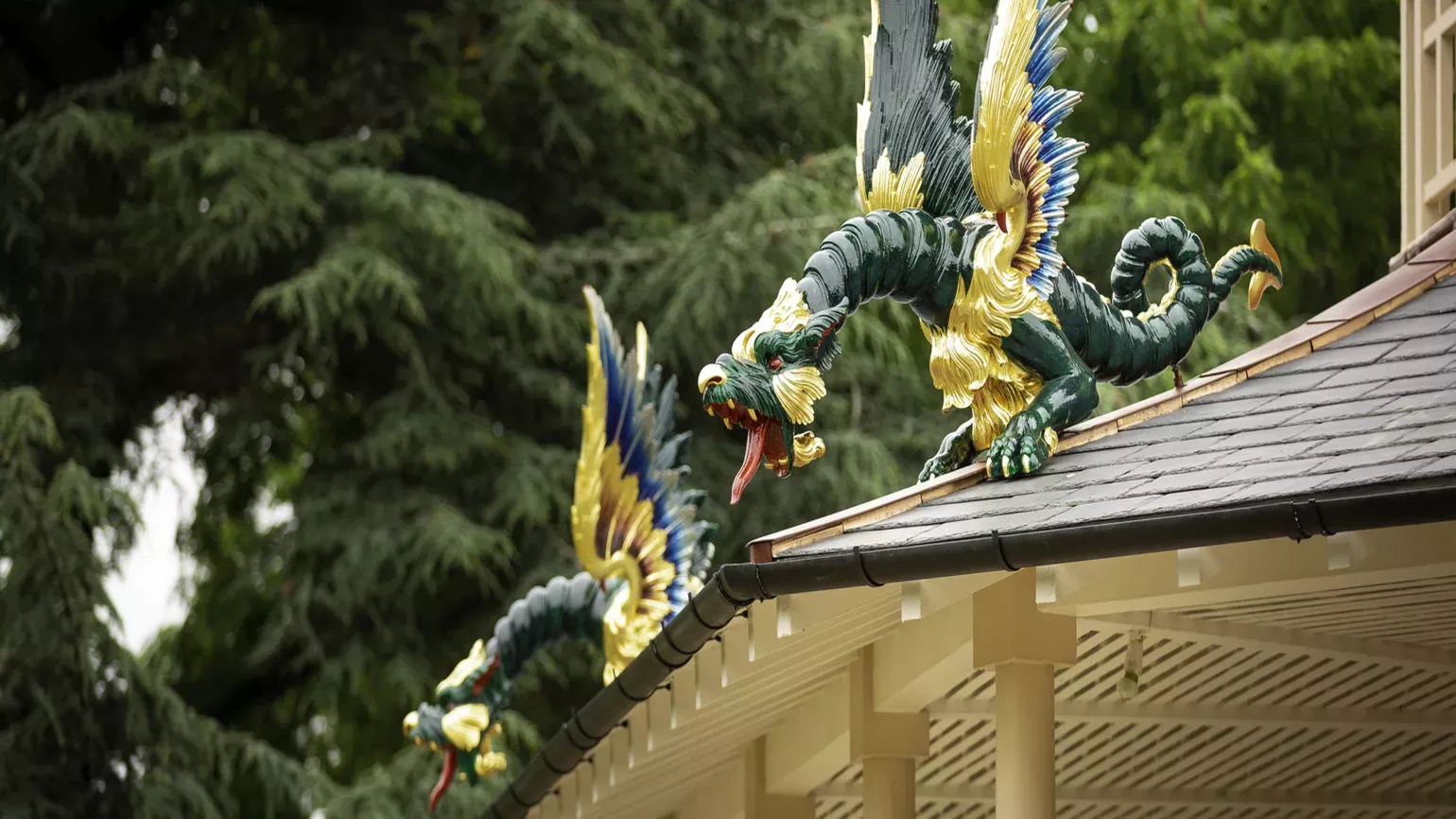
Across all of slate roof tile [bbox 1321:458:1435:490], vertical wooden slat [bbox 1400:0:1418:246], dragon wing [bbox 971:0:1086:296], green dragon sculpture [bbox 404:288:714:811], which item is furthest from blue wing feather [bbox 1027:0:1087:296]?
green dragon sculpture [bbox 404:288:714:811]

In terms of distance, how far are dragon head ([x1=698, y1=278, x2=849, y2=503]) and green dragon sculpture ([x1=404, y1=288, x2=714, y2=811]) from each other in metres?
3.01

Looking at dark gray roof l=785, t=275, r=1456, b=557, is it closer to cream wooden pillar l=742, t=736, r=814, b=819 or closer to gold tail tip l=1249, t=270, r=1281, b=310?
gold tail tip l=1249, t=270, r=1281, b=310

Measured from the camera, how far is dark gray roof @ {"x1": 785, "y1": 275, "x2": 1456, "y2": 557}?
462 cm

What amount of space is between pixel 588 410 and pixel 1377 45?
10108mm

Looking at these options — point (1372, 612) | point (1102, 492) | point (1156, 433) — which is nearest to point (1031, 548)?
point (1102, 492)

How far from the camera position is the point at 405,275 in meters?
14.3

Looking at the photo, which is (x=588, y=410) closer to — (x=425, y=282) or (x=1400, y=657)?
(x=1400, y=657)

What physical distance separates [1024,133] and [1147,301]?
0.70 meters

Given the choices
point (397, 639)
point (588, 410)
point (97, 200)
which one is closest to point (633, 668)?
point (588, 410)

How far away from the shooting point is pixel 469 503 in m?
15.1

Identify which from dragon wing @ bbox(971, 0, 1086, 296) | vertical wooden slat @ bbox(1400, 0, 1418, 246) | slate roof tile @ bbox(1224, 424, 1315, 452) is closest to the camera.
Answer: slate roof tile @ bbox(1224, 424, 1315, 452)

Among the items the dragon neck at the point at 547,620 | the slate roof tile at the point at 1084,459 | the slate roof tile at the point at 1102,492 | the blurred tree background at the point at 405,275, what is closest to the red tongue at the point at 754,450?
the slate roof tile at the point at 1084,459

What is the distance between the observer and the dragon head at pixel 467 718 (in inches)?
366

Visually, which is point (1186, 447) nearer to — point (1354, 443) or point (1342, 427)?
point (1342, 427)
